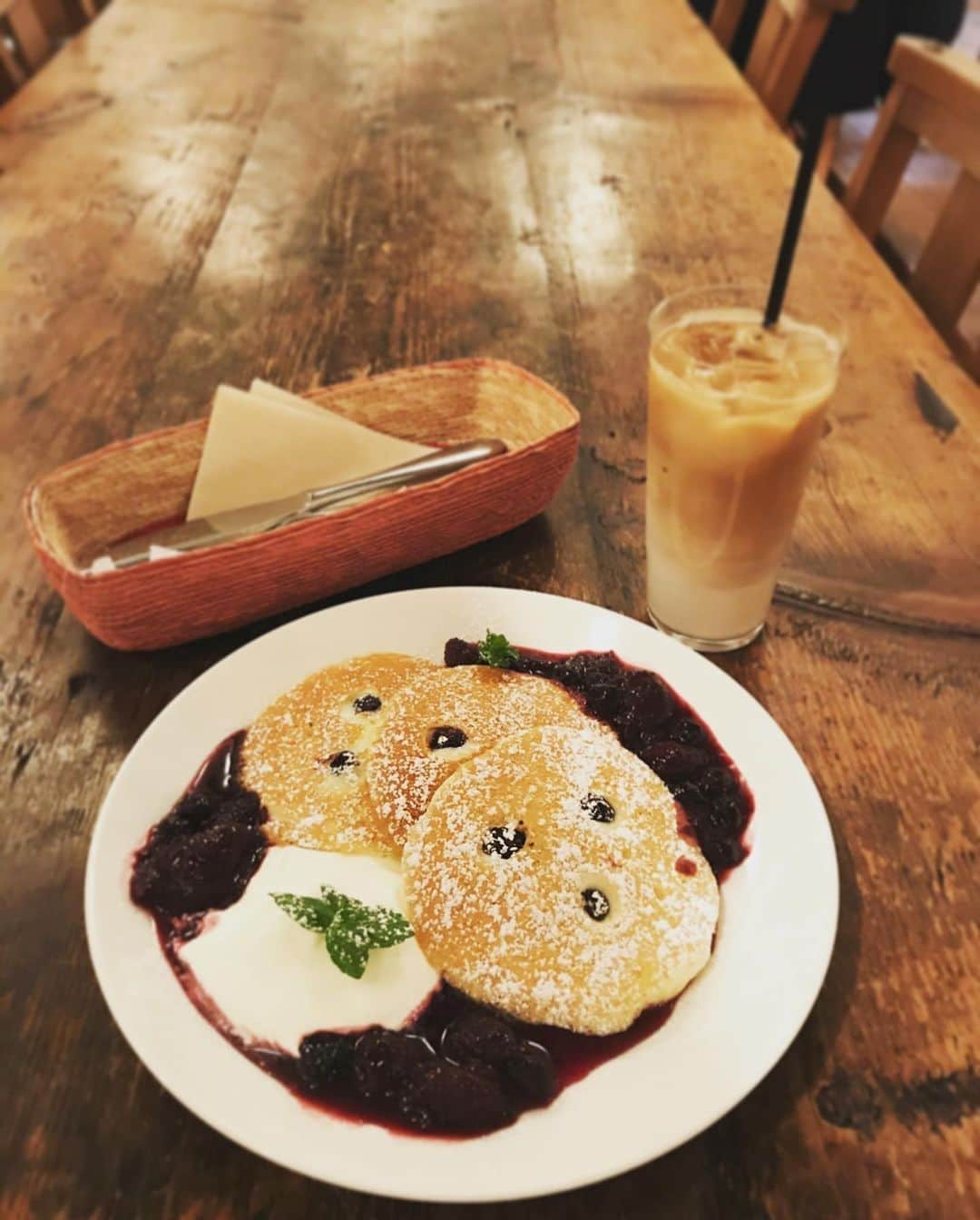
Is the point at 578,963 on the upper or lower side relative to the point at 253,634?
upper

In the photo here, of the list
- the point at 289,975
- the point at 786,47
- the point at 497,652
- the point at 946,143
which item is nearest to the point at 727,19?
the point at 786,47

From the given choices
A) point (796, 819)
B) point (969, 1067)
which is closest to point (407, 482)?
point (796, 819)

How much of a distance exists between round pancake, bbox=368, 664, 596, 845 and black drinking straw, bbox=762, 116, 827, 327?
0.43 metres

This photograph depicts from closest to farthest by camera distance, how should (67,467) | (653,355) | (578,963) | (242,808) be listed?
1. (578,963)
2. (242,808)
3. (653,355)
4. (67,467)

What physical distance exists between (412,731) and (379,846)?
11 cm

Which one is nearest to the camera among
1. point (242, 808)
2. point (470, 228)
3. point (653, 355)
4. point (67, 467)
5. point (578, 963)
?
point (578, 963)

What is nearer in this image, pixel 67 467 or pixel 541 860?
pixel 541 860

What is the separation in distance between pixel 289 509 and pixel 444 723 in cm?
A: 39

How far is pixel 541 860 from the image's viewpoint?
0.73 meters

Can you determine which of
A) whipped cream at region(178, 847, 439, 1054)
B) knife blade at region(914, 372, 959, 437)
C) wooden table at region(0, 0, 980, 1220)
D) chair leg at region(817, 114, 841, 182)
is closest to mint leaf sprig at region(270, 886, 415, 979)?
whipped cream at region(178, 847, 439, 1054)

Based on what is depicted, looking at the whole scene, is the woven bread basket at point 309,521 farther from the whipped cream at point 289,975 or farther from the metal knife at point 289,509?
the whipped cream at point 289,975

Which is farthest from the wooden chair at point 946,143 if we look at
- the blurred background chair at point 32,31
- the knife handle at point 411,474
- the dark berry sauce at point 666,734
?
the blurred background chair at point 32,31

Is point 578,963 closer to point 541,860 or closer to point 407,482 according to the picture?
point 541,860

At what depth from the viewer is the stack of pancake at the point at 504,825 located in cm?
68
